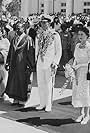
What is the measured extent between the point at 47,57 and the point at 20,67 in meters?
0.75

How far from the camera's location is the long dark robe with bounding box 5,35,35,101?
22.9 feet

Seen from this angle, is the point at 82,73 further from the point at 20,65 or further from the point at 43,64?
the point at 20,65

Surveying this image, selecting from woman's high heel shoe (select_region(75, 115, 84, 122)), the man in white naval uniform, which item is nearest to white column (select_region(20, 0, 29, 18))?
the man in white naval uniform

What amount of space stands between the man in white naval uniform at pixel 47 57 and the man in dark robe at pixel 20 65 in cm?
28

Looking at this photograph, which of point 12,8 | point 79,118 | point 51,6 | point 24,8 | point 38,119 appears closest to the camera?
point 79,118

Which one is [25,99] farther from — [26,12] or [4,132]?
[26,12]

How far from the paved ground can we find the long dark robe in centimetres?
29

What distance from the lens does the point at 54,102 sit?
24.9 feet

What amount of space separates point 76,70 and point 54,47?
821mm

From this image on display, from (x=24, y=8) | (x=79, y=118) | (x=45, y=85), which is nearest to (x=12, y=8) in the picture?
(x=24, y=8)

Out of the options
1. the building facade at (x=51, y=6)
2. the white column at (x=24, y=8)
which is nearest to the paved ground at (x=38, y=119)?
the building facade at (x=51, y=6)

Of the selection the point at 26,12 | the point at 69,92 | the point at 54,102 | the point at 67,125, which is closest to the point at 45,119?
the point at 67,125

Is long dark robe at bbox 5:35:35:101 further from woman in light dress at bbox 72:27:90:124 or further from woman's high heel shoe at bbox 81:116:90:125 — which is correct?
woman's high heel shoe at bbox 81:116:90:125

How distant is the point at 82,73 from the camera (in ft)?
19.2
